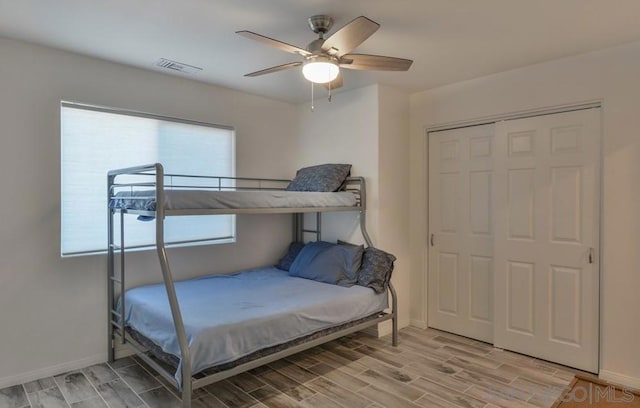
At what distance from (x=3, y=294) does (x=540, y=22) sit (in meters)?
3.98

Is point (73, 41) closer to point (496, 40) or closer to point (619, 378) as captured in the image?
point (496, 40)

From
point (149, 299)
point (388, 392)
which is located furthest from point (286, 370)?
point (149, 299)

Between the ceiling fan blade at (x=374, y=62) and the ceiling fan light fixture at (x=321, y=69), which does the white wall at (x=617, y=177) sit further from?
the ceiling fan light fixture at (x=321, y=69)

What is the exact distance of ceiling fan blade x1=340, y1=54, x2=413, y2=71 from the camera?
2287mm

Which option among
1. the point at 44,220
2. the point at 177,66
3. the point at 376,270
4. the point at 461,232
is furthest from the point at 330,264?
the point at 44,220

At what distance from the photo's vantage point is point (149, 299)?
2750 mm

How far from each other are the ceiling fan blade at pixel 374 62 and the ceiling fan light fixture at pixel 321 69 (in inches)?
4.3

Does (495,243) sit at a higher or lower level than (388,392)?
higher

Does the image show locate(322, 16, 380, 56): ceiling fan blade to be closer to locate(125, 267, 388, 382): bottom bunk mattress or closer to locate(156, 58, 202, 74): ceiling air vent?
locate(156, 58, 202, 74): ceiling air vent

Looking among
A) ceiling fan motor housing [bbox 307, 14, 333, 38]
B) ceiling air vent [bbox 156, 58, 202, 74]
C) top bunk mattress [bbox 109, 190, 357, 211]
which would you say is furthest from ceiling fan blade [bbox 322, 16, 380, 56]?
ceiling air vent [bbox 156, 58, 202, 74]

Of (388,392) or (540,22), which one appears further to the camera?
(388,392)

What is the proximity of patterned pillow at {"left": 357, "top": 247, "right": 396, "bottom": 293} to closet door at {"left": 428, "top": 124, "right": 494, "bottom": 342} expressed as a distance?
76 cm

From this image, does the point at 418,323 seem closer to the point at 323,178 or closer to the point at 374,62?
the point at 323,178

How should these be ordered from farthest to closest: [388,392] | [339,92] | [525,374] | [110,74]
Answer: [339,92] → [110,74] → [525,374] → [388,392]
